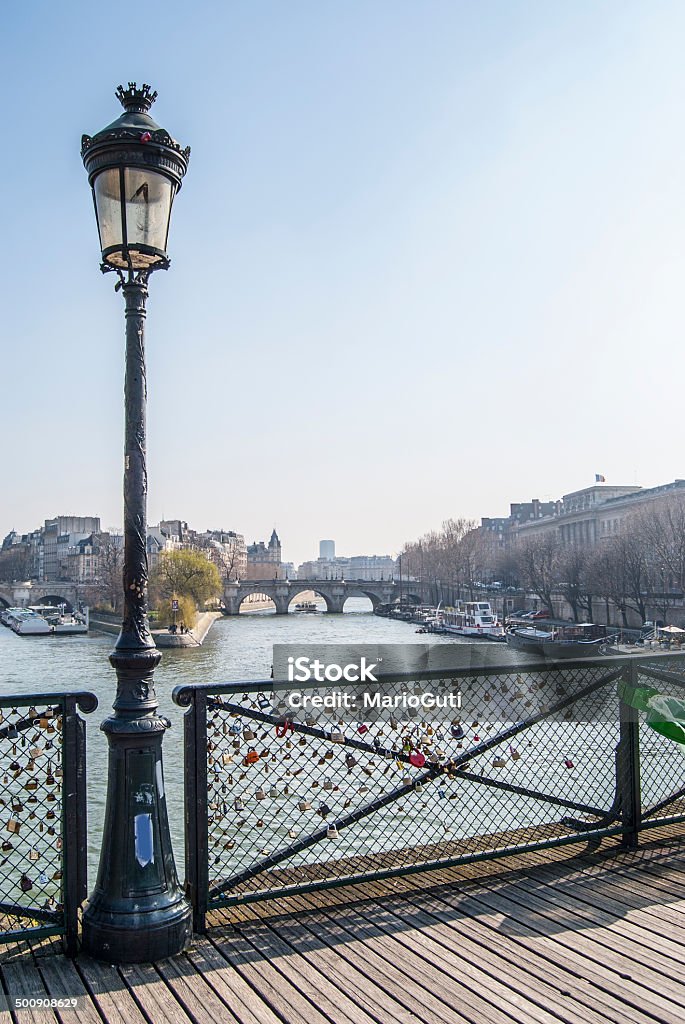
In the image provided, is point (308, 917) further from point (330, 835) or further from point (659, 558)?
point (659, 558)

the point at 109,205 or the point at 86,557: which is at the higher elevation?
the point at 86,557

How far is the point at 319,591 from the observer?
112 meters

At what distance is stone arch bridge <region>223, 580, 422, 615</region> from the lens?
103 m

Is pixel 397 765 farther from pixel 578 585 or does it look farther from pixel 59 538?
pixel 59 538

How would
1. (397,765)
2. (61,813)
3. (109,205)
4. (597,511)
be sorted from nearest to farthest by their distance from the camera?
(61,813) → (109,205) → (397,765) → (597,511)

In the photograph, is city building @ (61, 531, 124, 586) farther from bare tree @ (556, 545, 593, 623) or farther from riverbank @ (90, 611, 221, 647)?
bare tree @ (556, 545, 593, 623)

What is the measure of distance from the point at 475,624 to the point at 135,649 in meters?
69.4

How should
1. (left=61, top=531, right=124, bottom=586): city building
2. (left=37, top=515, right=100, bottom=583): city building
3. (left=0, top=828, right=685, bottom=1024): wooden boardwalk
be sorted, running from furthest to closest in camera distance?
(left=37, top=515, right=100, bottom=583): city building < (left=61, top=531, right=124, bottom=586): city building < (left=0, top=828, right=685, bottom=1024): wooden boardwalk

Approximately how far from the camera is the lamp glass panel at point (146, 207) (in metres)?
4.72

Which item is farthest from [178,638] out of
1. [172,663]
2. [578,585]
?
[578,585]

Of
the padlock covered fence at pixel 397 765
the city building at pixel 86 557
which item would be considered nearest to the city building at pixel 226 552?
the city building at pixel 86 557

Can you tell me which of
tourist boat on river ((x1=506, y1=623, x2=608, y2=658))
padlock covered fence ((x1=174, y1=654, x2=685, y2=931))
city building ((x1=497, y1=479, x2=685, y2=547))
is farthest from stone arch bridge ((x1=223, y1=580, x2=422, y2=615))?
padlock covered fence ((x1=174, y1=654, x2=685, y2=931))

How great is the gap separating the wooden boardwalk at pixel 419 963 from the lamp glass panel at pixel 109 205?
356 centimetres

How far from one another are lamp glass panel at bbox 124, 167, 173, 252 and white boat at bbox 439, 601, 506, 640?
6280 centimetres
